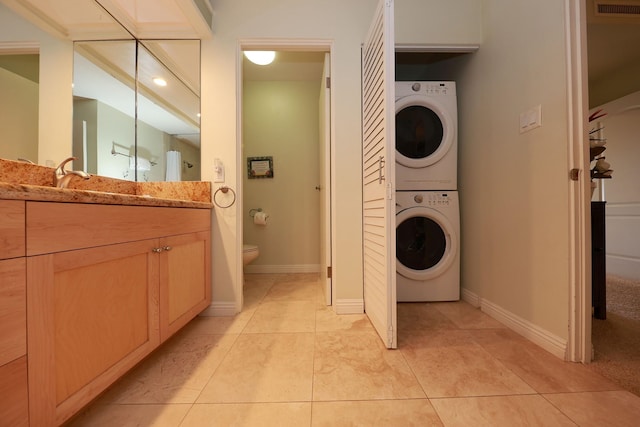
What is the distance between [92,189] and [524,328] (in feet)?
8.27

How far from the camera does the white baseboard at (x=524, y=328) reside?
123 centimetres

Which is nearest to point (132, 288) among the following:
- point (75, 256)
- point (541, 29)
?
point (75, 256)

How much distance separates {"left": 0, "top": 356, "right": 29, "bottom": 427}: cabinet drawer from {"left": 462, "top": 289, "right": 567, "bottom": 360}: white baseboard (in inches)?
78.4

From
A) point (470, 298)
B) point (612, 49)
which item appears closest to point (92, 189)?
point (470, 298)

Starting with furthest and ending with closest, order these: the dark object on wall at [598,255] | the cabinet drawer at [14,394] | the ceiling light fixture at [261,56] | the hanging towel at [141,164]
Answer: the ceiling light fixture at [261,56], the hanging towel at [141,164], the dark object on wall at [598,255], the cabinet drawer at [14,394]

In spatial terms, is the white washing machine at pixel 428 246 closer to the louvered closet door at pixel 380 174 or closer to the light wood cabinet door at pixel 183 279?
the louvered closet door at pixel 380 174

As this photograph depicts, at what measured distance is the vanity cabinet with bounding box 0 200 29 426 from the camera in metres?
0.58

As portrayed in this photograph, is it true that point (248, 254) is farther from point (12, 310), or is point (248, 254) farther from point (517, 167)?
point (517, 167)

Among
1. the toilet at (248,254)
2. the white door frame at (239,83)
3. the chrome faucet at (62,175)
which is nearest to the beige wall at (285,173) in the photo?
the toilet at (248,254)

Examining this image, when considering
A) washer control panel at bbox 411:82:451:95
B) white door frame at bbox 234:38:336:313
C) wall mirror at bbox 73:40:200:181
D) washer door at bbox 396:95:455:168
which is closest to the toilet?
white door frame at bbox 234:38:336:313

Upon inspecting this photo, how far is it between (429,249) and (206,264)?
1677mm

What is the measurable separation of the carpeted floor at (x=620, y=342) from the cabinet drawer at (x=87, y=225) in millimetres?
2066

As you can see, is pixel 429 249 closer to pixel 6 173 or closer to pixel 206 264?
pixel 206 264

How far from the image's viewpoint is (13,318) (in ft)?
1.96
